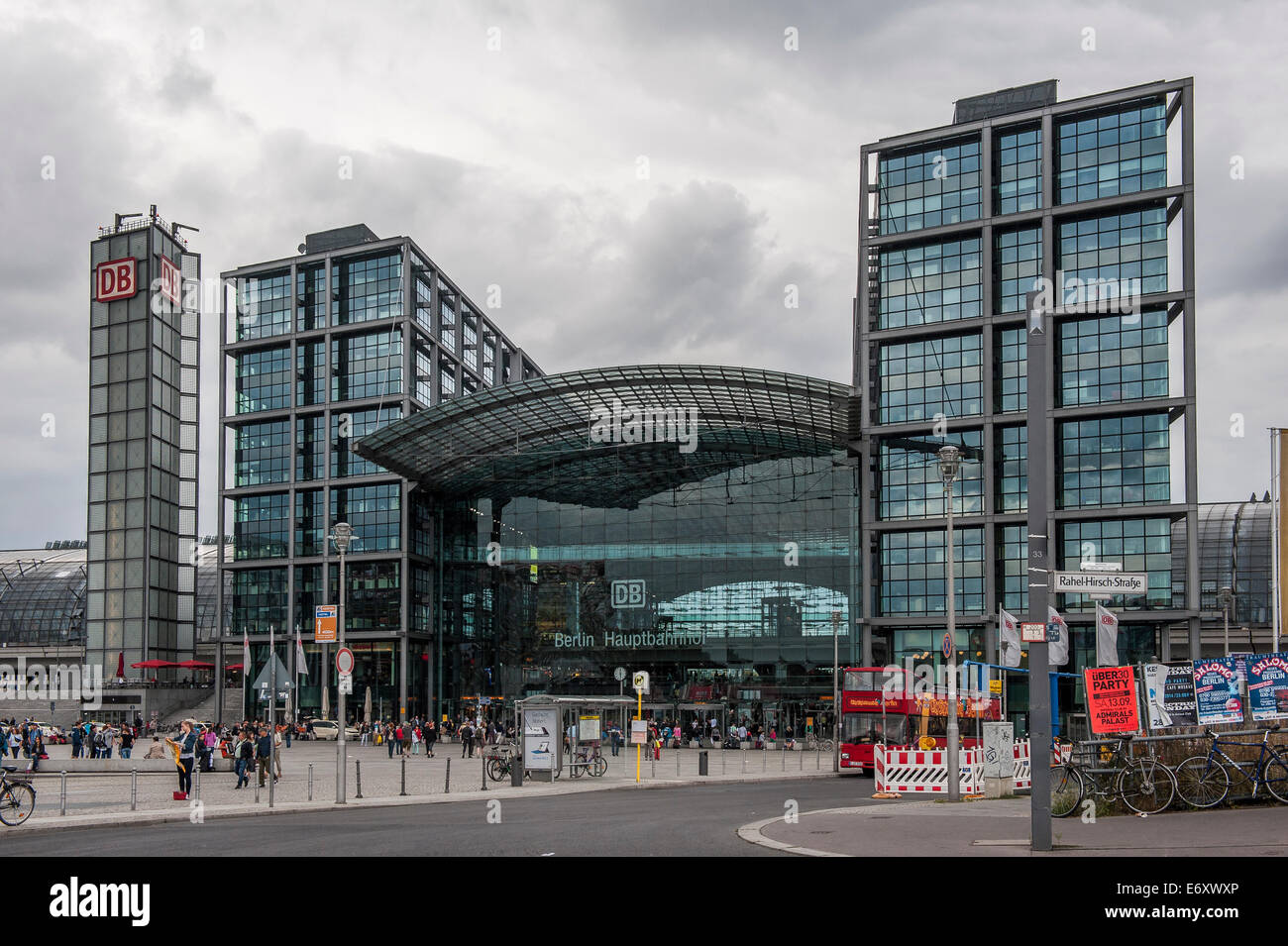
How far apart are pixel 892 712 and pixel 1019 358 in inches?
1182

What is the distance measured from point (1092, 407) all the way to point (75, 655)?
91561mm

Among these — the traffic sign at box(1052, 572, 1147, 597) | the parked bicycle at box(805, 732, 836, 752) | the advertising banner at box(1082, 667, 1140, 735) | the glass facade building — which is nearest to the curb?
the advertising banner at box(1082, 667, 1140, 735)

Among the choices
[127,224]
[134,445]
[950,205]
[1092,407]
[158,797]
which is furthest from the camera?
[127,224]

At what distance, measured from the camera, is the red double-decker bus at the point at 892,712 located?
1614 inches

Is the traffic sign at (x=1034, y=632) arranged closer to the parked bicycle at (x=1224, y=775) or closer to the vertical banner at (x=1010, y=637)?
the parked bicycle at (x=1224, y=775)

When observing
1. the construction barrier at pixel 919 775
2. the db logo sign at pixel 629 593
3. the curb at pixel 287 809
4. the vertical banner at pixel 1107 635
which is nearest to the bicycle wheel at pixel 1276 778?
the vertical banner at pixel 1107 635

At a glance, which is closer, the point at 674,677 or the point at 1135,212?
the point at 1135,212

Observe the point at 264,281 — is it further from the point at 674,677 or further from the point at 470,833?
the point at 470,833

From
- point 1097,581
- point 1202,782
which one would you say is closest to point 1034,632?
point 1097,581

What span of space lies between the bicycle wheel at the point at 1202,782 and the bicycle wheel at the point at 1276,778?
524 millimetres

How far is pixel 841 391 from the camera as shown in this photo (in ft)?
216

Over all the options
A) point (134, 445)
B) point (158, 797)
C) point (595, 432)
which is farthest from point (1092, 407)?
point (134, 445)

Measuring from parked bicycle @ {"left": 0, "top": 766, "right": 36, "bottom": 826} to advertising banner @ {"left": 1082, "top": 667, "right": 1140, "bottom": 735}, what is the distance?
57.7 ft
